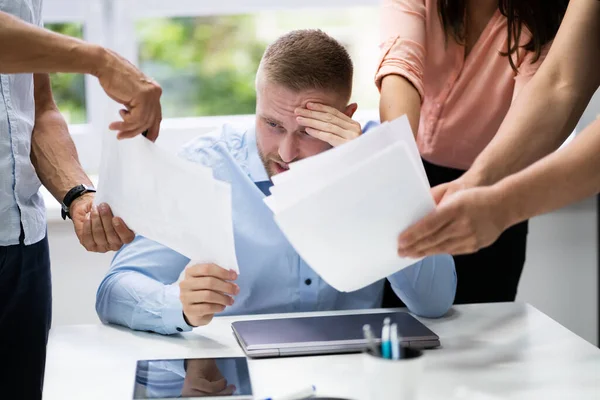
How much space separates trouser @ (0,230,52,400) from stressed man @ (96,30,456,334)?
15cm

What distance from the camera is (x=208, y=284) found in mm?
1461

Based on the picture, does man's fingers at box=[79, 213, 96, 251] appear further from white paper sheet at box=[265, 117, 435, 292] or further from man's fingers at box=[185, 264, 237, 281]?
white paper sheet at box=[265, 117, 435, 292]

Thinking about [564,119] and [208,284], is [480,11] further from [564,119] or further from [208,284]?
[208,284]

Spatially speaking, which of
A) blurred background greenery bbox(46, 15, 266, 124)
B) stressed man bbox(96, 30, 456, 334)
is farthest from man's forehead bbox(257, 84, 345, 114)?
blurred background greenery bbox(46, 15, 266, 124)

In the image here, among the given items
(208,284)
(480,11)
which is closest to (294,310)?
(208,284)

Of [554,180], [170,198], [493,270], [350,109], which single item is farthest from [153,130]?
[493,270]

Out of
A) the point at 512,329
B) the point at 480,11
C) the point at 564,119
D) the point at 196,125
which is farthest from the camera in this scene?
the point at 196,125

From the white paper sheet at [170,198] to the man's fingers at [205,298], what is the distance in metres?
0.06

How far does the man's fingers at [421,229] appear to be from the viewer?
125 cm

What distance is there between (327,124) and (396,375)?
0.79 metres

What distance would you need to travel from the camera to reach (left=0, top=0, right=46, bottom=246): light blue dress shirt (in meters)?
1.59

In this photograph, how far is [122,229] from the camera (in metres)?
1.53

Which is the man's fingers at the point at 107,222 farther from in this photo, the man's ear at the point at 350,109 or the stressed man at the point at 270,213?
the man's ear at the point at 350,109

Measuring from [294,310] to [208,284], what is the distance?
39cm
